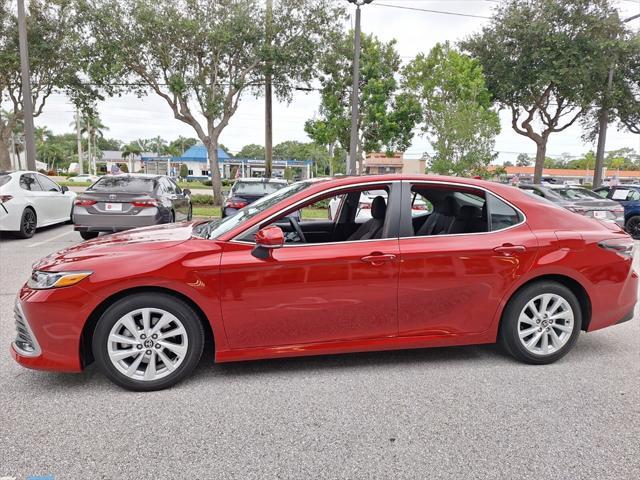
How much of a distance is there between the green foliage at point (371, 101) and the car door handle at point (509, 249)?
1688 cm

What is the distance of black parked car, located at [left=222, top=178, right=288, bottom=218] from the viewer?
1029 centimetres

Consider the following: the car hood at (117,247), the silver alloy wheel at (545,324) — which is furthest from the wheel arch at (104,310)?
the silver alloy wheel at (545,324)

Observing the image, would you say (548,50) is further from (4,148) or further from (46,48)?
(4,148)

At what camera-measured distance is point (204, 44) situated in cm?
1584

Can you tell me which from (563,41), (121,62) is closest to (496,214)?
(121,62)

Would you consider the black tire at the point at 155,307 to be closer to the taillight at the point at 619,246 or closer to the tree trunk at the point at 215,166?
the taillight at the point at 619,246

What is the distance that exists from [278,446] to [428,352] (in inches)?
73.6

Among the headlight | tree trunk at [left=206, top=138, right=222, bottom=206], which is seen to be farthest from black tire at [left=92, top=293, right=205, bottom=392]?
tree trunk at [left=206, top=138, right=222, bottom=206]

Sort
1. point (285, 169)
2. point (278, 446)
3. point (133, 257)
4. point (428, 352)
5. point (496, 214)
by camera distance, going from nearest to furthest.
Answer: point (278, 446), point (133, 257), point (496, 214), point (428, 352), point (285, 169)

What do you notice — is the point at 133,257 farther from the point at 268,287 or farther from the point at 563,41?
the point at 563,41

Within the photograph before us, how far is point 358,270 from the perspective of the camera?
3.32 meters

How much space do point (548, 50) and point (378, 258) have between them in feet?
63.9

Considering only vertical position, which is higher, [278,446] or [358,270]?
[358,270]

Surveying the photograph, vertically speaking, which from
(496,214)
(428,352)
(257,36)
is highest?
(257,36)
